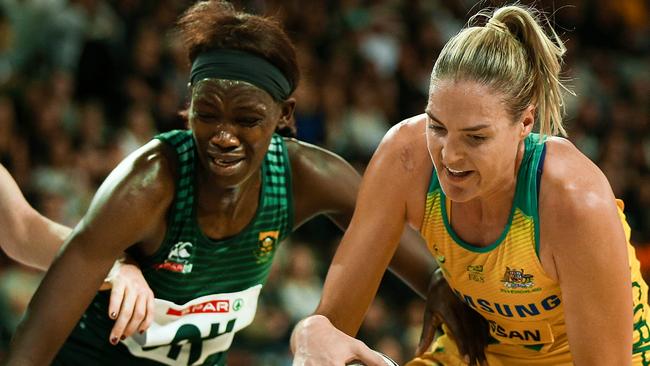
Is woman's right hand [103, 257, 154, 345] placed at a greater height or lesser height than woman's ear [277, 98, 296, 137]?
lesser

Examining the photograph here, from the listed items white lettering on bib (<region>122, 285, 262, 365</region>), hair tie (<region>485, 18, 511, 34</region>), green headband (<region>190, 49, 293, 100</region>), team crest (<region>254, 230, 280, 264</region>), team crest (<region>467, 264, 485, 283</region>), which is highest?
hair tie (<region>485, 18, 511, 34</region>)

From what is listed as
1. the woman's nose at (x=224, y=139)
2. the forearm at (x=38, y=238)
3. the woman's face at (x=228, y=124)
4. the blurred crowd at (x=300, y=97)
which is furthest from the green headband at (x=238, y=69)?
the blurred crowd at (x=300, y=97)

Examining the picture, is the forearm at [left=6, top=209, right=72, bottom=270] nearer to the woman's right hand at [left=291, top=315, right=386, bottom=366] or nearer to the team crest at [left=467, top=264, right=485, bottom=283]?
the woman's right hand at [left=291, top=315, right=386, bottom=366]

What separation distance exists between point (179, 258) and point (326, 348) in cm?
72

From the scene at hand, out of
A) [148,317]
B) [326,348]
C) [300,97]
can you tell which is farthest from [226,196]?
[300,97]

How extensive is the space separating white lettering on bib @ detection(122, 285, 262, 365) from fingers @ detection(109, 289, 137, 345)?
30 cm

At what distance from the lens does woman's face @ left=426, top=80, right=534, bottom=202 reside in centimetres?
213

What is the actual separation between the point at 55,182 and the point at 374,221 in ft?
11.5

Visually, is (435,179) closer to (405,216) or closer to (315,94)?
(405,216)

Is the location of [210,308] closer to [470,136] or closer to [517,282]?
[517,282]

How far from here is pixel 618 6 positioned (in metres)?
8.75

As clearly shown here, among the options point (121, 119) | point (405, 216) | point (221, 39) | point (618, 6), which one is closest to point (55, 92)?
point (121, 119)

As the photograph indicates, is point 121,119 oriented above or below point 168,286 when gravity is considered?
below

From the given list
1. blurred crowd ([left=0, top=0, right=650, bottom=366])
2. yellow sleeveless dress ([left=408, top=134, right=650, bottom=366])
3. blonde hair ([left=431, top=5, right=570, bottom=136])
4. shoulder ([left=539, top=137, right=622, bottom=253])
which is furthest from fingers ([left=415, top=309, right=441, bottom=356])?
blurred crowd ([left=0, top=0, right=650, bottom=366])
